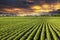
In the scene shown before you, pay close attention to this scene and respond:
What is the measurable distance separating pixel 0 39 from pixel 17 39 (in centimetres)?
208

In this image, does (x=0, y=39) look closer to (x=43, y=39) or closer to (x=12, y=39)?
(x=12, y=39)

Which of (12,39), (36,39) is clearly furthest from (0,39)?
(36,39)

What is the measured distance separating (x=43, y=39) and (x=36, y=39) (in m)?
0.79

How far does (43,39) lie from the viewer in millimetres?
17844

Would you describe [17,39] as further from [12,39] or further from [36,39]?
[36,39]

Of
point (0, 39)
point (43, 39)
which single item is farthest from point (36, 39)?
point (0, 39)

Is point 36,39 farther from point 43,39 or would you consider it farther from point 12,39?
point 12,39

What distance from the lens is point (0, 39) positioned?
18.5m

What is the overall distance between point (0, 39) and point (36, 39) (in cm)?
424

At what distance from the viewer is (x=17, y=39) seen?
711 inches

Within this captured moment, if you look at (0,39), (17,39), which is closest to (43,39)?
(17,39)

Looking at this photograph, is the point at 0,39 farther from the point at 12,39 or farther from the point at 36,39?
the point at 36,39

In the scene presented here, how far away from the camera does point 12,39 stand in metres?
18.1

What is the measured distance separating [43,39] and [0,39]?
16.5 feet
